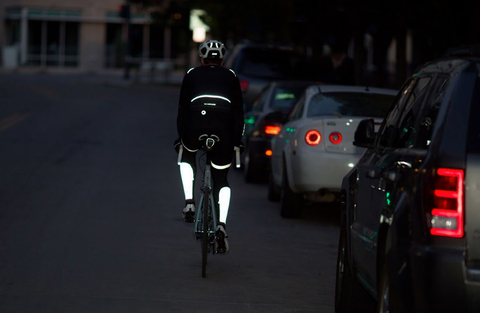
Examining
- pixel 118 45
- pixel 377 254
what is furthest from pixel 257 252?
pixel 118 45

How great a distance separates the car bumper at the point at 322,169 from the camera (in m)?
11.3

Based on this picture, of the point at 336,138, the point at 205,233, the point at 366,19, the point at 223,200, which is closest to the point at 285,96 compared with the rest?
the point at 336,138

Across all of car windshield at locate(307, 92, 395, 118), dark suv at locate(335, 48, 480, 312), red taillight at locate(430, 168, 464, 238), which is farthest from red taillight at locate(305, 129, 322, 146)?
red taillight at locate(430, 168, 464, 238)

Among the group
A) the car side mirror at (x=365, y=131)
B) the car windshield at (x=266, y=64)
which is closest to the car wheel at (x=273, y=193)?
the car side mirror at (x=365, y=131)

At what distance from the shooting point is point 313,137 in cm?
1153

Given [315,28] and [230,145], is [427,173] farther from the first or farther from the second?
[315,28]

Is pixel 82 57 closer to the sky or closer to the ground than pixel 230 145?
closer to the ground

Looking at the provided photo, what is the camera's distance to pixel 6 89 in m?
38.6

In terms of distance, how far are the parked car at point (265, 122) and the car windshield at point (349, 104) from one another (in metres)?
1.64

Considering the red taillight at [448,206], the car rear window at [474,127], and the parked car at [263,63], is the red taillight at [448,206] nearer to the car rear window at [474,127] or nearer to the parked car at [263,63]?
the car rear window at [474,127]

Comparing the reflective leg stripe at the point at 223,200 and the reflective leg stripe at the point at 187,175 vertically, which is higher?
the reflective leg stripe at the point at 187,175

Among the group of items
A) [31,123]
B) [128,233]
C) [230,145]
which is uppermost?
[230,145]

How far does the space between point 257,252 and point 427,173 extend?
5358 mm

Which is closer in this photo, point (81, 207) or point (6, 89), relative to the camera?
point (81, 207)
